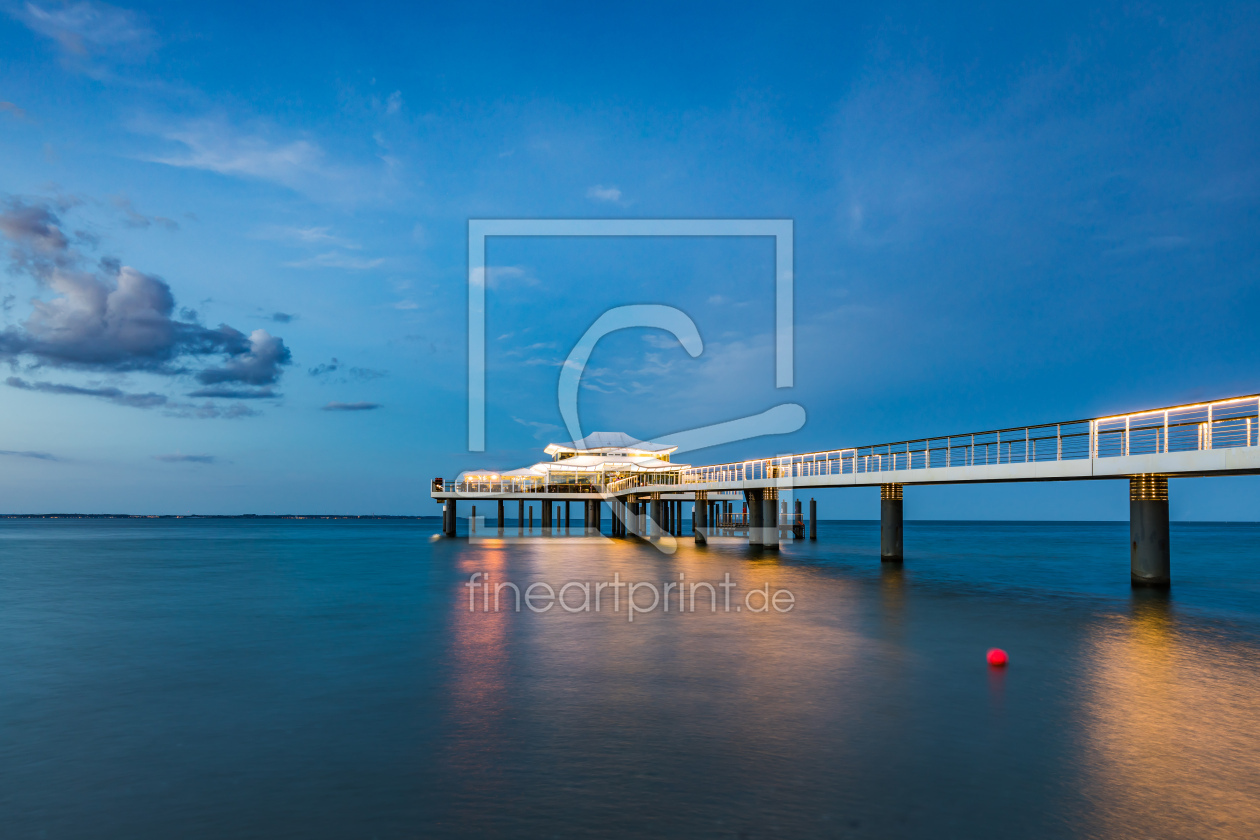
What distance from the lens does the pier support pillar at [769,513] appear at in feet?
147

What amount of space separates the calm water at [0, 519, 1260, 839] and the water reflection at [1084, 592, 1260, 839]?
48 millimetres

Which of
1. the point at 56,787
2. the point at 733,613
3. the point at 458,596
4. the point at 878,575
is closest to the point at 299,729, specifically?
the point at 56,787

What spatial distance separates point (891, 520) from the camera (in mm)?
37750

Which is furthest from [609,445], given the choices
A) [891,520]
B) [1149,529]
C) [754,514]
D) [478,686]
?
[478,686]

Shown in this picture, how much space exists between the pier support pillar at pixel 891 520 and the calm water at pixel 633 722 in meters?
13.2

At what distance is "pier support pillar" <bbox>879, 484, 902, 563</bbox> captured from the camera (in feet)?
120

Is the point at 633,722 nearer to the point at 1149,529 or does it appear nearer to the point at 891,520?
the point at 1149,529

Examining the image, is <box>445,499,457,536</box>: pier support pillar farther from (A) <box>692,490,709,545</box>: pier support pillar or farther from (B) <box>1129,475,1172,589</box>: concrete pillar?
(B) <box>1129,475,1172,589</box>: concrete pillar

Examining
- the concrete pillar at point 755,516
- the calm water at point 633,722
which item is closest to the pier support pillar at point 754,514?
the concrete pillar at point 755,516

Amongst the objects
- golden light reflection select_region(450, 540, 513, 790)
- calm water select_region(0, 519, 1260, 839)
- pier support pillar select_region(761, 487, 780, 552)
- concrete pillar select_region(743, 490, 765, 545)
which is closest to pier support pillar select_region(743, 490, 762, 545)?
concrete pillar select_region(743, 490, 765, 545)

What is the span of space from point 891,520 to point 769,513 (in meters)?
9.02

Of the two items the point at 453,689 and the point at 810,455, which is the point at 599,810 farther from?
the point at 810,455

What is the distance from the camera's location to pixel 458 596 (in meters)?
26.5

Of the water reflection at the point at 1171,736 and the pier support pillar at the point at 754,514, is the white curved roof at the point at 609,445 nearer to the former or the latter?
the pier support pillar at the point at 754,514
